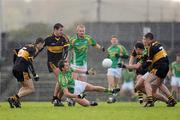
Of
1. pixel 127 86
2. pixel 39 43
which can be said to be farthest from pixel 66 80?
pixel 127 86

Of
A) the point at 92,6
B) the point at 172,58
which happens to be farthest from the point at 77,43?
the point at 92,6

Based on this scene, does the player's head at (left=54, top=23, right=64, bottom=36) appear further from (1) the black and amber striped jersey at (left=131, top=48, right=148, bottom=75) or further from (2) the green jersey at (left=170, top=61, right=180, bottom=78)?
(2) the green jersey at (left=170, top=61, right=180, bottom=78)

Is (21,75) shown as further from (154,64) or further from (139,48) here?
(139,48)

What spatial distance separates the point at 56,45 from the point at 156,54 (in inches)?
147

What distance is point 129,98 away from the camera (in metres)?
37.8

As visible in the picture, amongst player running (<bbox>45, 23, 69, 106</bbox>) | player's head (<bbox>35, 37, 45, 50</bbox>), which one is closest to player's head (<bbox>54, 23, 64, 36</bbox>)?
player running (<bbox>45, 23, 69, 106</bbox>)

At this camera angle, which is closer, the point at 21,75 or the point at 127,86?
the point at 21,75

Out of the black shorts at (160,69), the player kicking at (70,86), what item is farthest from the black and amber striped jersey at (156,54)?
the player kicking at (70,86)

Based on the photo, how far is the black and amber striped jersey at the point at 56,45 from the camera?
24.1 m

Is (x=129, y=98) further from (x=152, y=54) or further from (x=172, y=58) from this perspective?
(x=152, y=54)

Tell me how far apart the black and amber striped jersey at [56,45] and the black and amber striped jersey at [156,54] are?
11.2 ft

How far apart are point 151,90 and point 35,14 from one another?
25837 mm

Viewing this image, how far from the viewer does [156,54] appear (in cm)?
2203

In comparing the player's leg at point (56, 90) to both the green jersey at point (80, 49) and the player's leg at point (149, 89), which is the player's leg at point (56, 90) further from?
the player's leg at point (149, 89)
